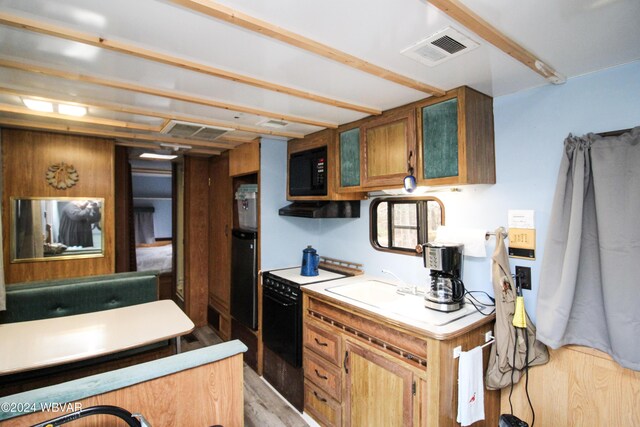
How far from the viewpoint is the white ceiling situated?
1.15 m

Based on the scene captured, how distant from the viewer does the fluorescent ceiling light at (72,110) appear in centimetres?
216

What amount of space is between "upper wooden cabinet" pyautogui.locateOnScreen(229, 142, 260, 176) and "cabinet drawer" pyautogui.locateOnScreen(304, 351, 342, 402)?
1.89 metres

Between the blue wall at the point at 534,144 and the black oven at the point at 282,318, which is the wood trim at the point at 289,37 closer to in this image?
the blue wall at the point at 534,144

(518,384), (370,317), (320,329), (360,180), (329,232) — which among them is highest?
(360,180)

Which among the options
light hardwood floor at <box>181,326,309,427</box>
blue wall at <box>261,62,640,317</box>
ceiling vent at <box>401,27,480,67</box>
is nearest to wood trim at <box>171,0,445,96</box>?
ceiling vent at <box>401,27,480,67</box>

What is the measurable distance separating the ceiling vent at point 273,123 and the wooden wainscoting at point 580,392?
97.7 inches

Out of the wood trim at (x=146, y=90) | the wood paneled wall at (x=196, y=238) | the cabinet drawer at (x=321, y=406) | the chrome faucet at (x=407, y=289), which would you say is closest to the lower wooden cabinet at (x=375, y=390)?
the cabinet drawer at (x=321, y=406)

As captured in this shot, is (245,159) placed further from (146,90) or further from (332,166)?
(146,90)

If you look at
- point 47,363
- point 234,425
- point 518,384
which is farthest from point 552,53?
point 47,363

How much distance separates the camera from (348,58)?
1.50 meters

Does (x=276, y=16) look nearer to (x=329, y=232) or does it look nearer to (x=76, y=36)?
(x=76, y=36)

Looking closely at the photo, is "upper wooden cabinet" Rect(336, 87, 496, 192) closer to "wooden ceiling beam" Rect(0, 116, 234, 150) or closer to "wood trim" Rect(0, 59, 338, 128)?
"wood trim" Rect(0, 59, 338, 128)

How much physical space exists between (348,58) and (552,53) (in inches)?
37.9

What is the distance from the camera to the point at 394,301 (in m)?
2.35
